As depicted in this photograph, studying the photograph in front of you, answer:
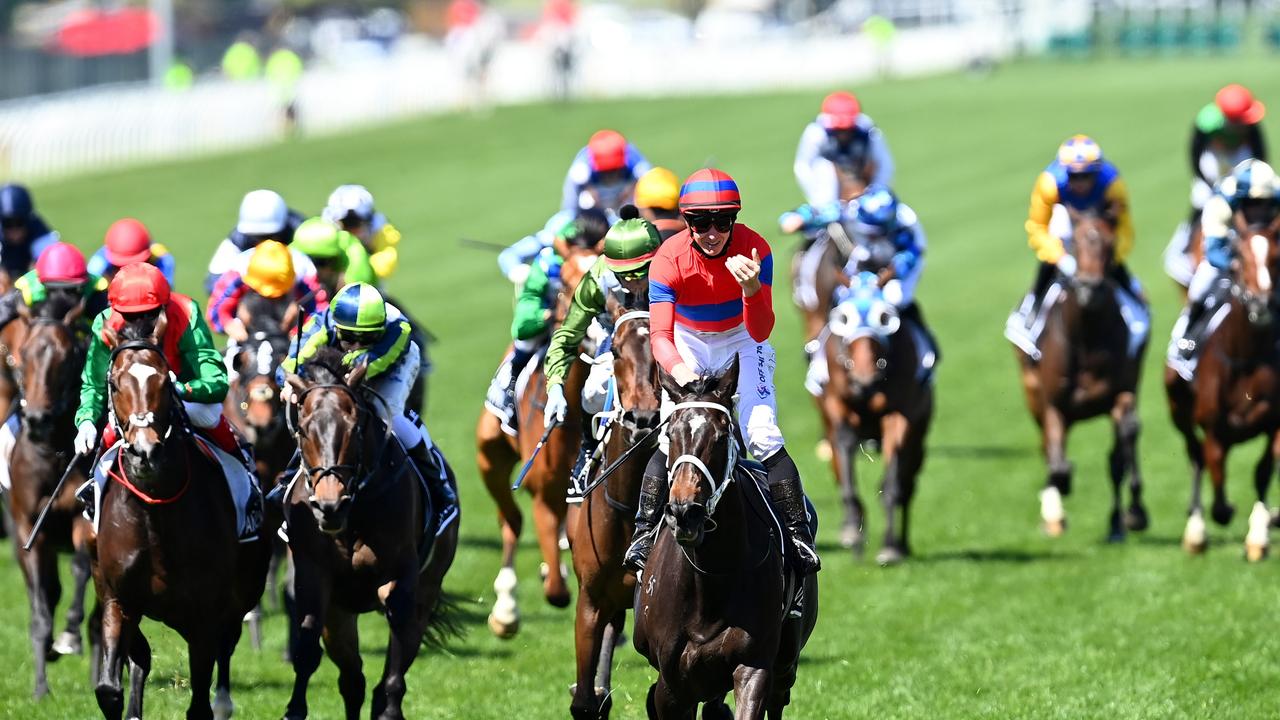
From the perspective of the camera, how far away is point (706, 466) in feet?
22.4

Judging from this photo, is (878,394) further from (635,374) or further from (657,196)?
(635,374)

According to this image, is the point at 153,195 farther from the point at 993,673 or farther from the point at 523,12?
the point at 523,12

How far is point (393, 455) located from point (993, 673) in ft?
11.6

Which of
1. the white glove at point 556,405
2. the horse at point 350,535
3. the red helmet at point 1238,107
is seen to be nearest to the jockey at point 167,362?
the horse at point 350,535

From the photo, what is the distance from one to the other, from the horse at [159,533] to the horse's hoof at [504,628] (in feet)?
9.53

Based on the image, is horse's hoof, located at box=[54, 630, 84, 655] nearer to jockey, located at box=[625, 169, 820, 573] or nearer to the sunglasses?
jockey, located at box=[625, 169, 820, 573]

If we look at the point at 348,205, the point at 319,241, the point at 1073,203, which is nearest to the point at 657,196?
the point at 319,241

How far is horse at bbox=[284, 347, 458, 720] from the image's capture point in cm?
823

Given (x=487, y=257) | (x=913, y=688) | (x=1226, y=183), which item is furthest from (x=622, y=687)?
(x=487, y=257)

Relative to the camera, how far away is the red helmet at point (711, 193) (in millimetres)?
7582

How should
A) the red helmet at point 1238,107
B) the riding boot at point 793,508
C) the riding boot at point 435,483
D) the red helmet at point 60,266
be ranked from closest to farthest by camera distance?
the riding boot at point 793,508, the riding boot at point 435,483, the red helmet at point 60,266, the red helmet at point 1238,107

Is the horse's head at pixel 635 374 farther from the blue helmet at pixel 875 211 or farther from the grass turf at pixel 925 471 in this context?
the blue helmet at pixel 875 211

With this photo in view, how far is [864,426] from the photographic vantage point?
45.5 ft

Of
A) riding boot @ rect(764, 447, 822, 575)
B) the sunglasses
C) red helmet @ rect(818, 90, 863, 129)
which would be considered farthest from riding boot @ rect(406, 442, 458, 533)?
red helmet @ rect(818, 90, 863, 129)
